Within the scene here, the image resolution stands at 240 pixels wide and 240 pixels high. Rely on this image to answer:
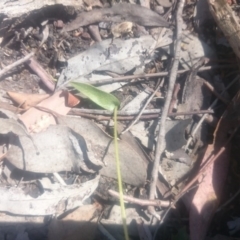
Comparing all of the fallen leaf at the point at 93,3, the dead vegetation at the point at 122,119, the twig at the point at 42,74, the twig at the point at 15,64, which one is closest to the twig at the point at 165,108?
the dead vegetation at the point at 122,119

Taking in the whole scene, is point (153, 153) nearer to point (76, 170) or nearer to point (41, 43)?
point (76, 170)

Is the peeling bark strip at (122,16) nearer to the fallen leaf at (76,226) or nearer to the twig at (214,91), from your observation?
the twig at (214,91)

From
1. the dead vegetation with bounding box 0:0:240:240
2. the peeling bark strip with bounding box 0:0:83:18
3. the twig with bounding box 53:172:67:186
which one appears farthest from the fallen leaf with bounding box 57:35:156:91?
the twig with bounding box 53:172:67:186

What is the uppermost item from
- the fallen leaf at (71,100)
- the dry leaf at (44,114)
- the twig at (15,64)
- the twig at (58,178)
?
the twig at (15,64)

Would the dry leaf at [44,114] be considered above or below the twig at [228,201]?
above

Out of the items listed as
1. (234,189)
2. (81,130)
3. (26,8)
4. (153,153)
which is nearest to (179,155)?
(153,153)
